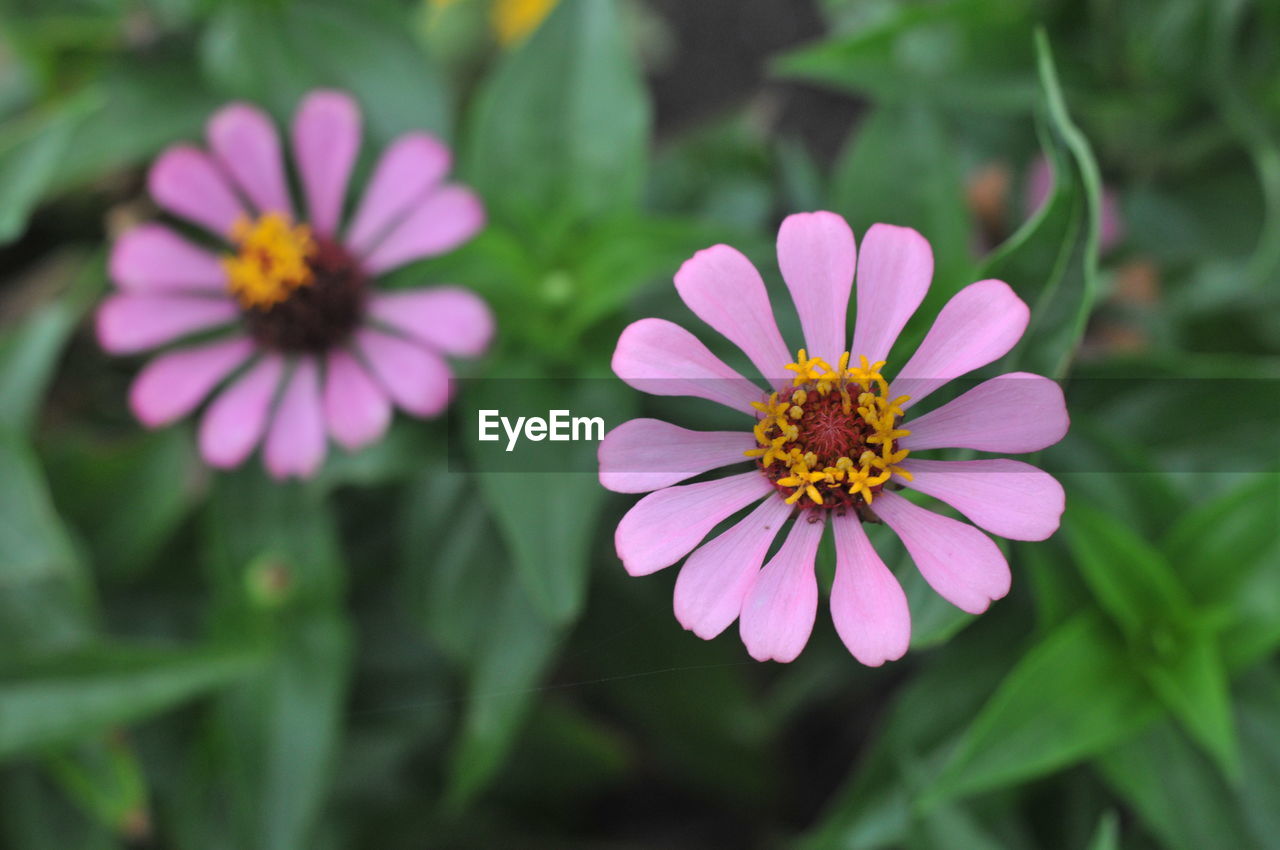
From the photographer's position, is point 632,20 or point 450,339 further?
point 632,20

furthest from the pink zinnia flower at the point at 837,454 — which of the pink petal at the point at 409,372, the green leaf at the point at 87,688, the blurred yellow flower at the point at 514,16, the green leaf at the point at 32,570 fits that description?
the blurred yellow flower at the point at 514,16

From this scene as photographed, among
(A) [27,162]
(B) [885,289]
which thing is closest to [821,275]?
(B) [885,289]

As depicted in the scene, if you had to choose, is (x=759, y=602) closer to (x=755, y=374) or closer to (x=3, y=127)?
(x=755, y=374)

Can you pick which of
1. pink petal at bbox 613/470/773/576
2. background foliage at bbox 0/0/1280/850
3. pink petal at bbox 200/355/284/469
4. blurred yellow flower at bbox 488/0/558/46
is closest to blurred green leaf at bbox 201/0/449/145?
background foliage at bbox 0/0/1280/850

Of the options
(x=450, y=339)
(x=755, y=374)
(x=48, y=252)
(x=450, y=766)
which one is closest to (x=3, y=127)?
(x=48, y=252)

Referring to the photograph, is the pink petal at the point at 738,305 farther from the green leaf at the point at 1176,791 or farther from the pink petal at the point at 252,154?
the pink petal at the point at 252,154

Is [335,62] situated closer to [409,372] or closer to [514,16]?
[409,372]
